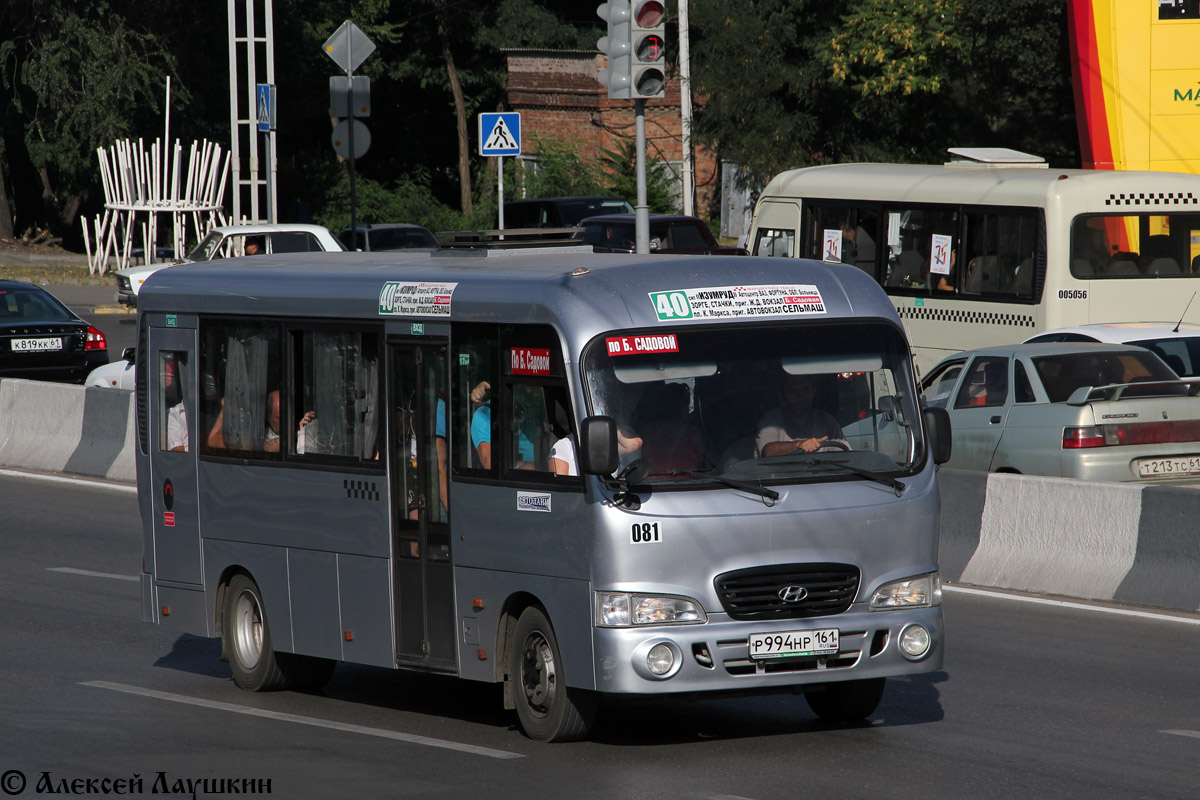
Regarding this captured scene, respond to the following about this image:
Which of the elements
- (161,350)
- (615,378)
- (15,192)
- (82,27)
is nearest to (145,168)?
(82,27)

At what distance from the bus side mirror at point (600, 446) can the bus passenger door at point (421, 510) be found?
4.29 ft

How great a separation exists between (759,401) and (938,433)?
3.35ft

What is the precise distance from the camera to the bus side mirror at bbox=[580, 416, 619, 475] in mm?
7938

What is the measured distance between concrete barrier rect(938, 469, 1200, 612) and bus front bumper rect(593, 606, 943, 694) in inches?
188

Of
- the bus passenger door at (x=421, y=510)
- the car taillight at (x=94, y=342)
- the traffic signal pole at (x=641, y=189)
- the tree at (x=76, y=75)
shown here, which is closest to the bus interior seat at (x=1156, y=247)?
the traffic signal pole at (x=641, y=189)

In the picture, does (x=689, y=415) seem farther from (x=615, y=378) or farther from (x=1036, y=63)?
→ (x=1036, y=63)

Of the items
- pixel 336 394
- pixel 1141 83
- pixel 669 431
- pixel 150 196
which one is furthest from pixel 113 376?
pixel 150 196

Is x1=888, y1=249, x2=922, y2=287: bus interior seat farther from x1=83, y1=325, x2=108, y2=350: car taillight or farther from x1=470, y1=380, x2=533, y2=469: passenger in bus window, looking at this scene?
x1=470, y1=380, x2=533, y2=469: passenger in bus window

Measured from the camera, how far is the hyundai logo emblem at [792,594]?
821 cm

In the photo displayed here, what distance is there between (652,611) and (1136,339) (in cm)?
1034

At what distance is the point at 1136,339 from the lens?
56.3 ft

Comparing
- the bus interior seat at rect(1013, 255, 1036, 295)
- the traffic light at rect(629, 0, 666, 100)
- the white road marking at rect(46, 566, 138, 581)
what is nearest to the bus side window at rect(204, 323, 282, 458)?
the white road marking at rect(46, 566, 138, 581)

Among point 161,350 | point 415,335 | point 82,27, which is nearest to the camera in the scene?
point 415,335

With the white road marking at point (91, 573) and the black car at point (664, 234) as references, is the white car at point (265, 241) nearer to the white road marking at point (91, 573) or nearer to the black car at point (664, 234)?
the black car at point (664, 234)
